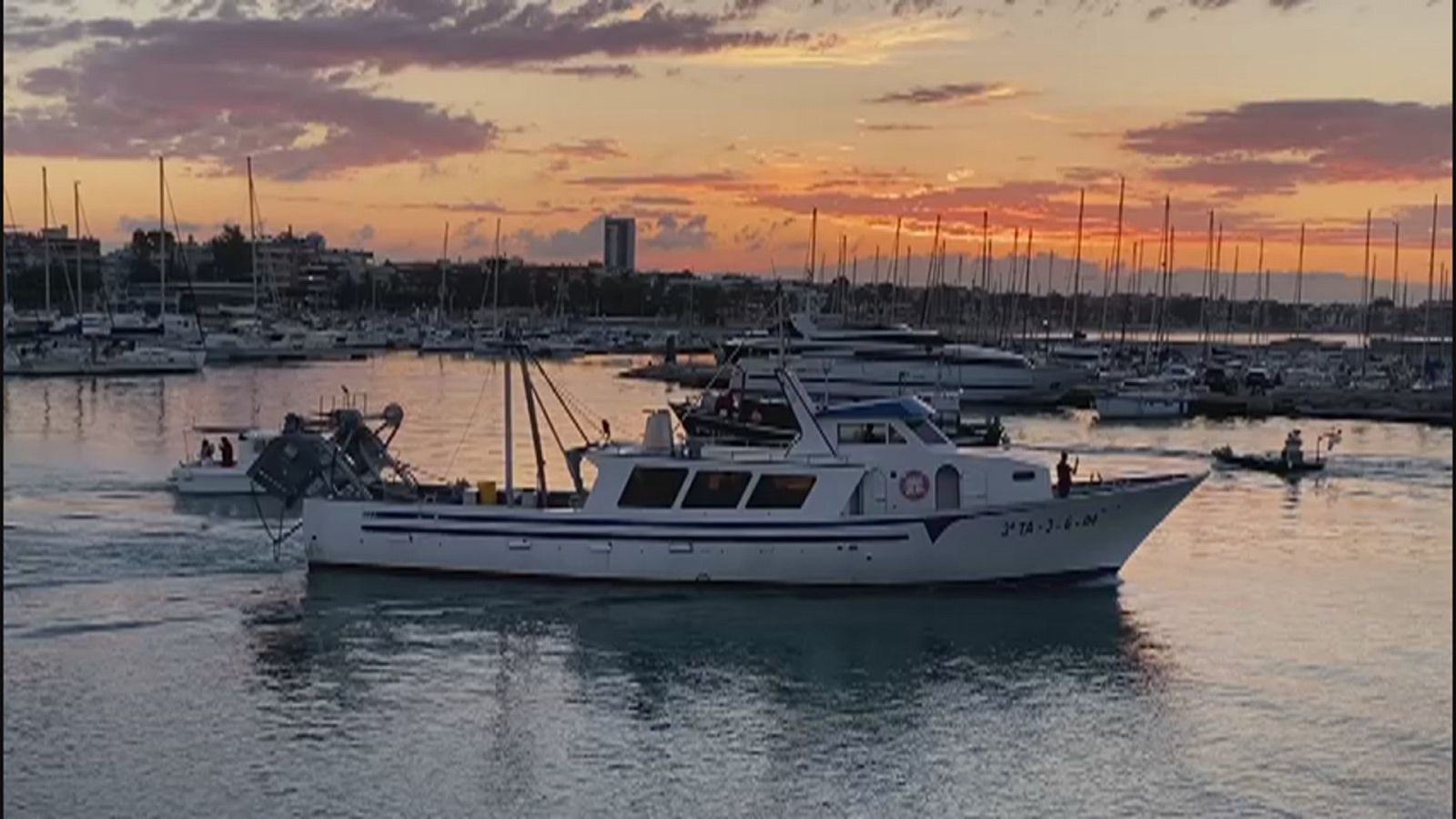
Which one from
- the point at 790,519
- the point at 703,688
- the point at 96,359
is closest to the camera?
the point at 703,688

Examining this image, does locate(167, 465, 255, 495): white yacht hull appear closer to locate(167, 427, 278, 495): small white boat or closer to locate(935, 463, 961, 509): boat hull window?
locate(167, 427, 278, 495): small white boat

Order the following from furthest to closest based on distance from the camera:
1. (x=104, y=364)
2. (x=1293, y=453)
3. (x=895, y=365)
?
(x=104, y=364) < (x=895, y=365) < (x=1293, y=453)

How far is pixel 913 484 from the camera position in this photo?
2517 cm

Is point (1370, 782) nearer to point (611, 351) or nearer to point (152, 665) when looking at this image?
point (152, 665)

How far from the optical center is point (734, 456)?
2516 centimetres

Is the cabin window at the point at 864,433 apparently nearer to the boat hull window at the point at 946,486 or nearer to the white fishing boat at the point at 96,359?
the boat hull window at the point at 946,486

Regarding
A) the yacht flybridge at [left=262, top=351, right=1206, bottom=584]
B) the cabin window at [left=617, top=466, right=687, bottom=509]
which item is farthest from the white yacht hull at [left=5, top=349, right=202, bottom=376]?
the cabin window at [left=617, top=466, right=687, bottom=509]

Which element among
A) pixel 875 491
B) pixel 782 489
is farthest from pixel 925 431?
pixel 782 489

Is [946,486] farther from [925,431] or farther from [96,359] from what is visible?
[96,359]

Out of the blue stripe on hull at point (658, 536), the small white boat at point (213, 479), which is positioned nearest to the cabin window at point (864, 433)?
the blue stripe on hull at point (658, 536)

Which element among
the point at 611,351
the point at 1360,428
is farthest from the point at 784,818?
the point at 611,351

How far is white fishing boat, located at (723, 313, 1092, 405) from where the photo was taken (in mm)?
71438

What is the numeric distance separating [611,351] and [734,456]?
114m

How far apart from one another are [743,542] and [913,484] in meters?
2.77
